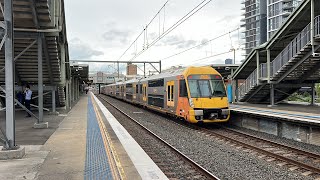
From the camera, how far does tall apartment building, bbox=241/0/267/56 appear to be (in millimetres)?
93300

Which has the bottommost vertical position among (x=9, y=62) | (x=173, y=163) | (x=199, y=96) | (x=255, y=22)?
(x=173, y=163)

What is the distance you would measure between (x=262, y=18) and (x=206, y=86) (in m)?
84.6

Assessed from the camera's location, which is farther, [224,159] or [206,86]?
[206,86]

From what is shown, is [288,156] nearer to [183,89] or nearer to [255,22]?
[183,89]

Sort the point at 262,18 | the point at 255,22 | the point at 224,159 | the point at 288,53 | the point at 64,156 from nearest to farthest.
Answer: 1. the point at 64,156
2. the point at 224,159
3. the point at 288,53
4. the point at 262,18
5. the point at 255,22

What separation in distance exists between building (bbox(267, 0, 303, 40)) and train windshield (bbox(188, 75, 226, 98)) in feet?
223

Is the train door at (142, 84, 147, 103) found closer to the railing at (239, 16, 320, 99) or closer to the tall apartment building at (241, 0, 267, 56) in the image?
the railing at (239, 16, 320, 99)

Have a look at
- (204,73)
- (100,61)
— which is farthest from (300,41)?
(100,61)

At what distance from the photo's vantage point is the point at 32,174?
6.20m

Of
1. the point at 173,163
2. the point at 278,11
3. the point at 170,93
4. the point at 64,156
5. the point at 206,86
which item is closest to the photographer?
the point at 64,156

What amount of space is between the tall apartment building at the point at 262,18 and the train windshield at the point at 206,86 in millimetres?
67738

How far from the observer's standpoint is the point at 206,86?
1438 cm

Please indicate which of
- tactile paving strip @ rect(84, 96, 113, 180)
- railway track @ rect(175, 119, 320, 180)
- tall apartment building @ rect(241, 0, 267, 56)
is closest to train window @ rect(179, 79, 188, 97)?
railway track @ rect(175, 119, 320, 180)

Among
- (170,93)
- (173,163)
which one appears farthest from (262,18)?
(173,163)
